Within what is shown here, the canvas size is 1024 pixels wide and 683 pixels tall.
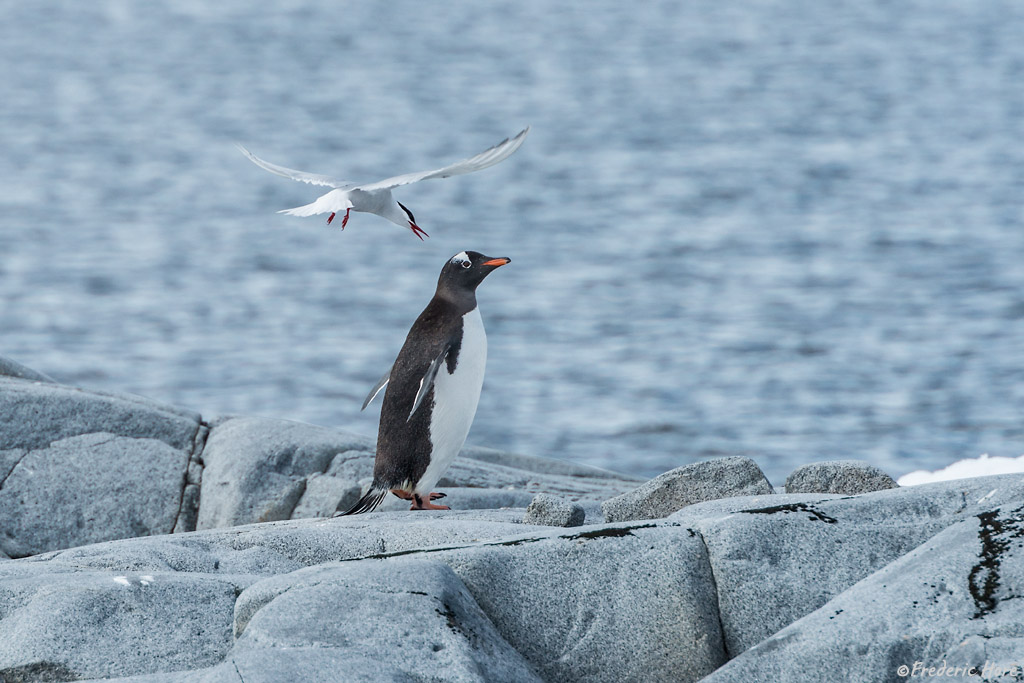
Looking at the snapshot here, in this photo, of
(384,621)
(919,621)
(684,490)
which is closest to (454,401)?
(684,490)

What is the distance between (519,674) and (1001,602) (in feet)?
4.11

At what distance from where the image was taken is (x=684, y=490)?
522 centimetres

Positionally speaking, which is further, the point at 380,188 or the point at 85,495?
the point at 85,495

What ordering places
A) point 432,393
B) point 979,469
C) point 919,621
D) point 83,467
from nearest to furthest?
point 919,621
point 432,393
point 83,467
point 979,469

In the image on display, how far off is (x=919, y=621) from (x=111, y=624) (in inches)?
88.2

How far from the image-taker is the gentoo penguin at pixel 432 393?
577 cm

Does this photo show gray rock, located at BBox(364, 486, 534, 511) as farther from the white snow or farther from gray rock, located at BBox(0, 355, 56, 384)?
gray rock, located at BBox(0, 355, 56, 384)

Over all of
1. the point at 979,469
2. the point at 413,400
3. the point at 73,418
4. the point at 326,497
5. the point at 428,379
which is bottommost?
A: the point at 326,497

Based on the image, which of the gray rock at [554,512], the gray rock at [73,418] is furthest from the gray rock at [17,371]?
the gray rock at [554,512]

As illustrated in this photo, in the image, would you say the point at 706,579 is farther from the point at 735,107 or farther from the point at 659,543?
the point at 735,107

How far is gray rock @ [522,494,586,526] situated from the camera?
495 cm

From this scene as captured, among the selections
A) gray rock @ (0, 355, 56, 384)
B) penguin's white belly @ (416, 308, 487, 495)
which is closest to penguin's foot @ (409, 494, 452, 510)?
penguin's white belly @ (416, 308, 487, 495)

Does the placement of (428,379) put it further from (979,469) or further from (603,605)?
(979,469)

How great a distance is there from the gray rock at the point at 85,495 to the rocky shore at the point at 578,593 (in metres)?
1.24
